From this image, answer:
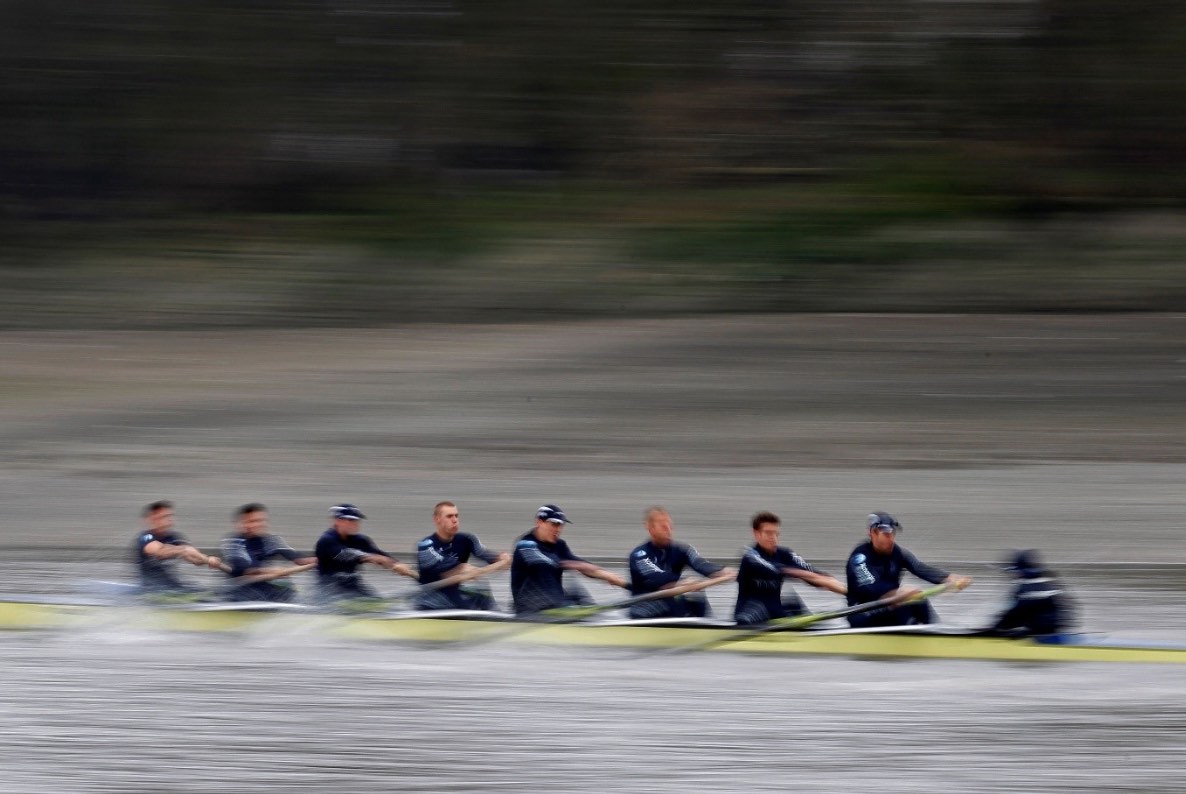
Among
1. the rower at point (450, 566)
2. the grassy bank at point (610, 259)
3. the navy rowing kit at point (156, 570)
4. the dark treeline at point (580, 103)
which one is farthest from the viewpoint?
the dark treeline at point (580, 103)

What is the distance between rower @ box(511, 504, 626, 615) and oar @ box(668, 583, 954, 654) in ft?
2.36

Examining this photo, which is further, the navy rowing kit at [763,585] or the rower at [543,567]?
the rower at [543,567]

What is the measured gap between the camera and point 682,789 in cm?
775

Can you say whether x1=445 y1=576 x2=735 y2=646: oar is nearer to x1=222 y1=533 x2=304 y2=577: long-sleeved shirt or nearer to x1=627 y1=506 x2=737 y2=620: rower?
x1=627 y1=506 x2=737 y2=620: rower

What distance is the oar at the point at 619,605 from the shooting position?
10312 mm

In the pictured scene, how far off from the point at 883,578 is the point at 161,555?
4.98 m

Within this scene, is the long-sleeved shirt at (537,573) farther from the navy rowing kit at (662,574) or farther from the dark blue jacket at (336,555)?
the dark blue jacket at (336,555)

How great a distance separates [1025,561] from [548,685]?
3052mm

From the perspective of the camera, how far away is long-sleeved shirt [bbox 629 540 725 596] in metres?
10.5

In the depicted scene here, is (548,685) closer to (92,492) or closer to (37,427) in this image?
(92,492)

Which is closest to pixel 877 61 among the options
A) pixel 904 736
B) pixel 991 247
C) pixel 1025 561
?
pixel 991 247

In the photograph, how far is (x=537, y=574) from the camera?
1070cm

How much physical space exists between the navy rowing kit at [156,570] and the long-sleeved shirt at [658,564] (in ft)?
10.5

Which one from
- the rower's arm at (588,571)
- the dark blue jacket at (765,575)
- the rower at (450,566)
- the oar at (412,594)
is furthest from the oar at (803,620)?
the rower at (450,566)
